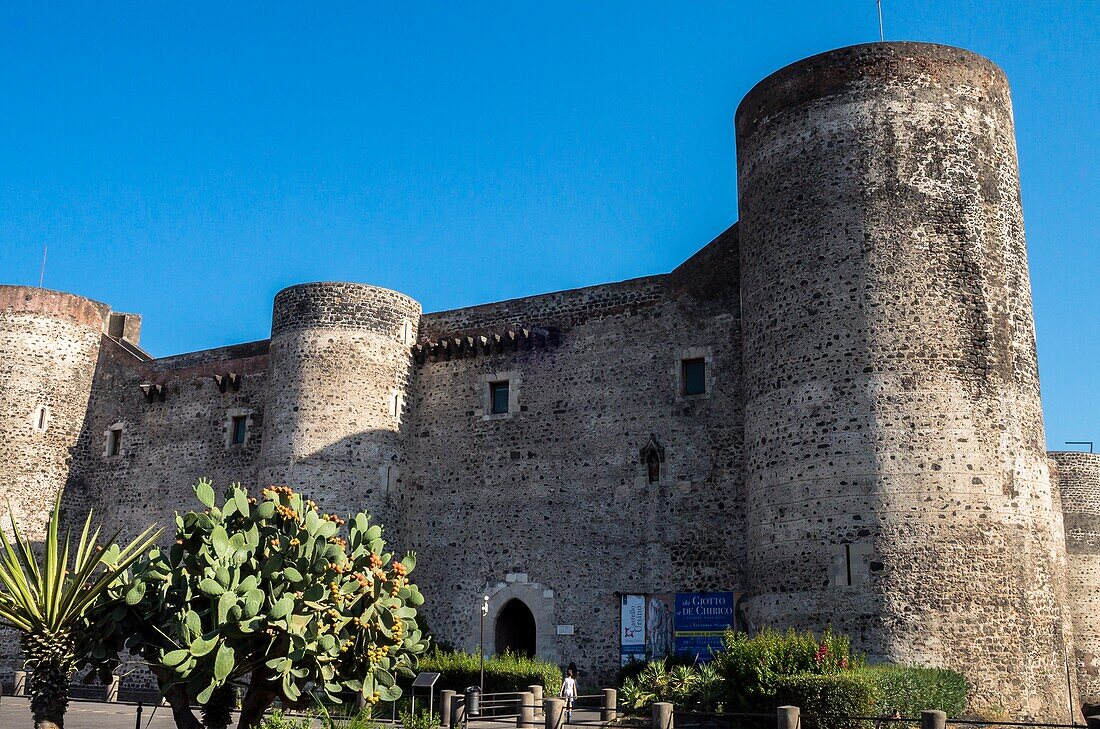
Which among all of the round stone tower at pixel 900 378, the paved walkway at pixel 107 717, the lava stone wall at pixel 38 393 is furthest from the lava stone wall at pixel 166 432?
the round stone tower at pixel 900 378

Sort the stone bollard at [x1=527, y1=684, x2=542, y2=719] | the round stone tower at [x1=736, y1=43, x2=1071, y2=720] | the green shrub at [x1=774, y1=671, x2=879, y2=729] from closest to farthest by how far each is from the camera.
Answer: the green shrub at [x1=774, y1=671, x2=879, y2=729] → the round stone tower at [x1=736, y1=43, x2=1071, y2=720] → the stone bollard at [x1=527, y1=684, x2=542, y2=719]

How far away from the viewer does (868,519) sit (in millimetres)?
16875

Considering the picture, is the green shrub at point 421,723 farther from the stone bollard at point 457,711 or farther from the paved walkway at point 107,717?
the paved walkway at point 107,717

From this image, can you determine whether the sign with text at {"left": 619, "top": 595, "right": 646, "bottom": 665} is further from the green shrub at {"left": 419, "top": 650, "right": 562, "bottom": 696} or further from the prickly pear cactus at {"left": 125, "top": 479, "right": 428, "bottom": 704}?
the prickly pear cactus at {"left": 125, "top": 479, "right": 428, "bottom": 704}

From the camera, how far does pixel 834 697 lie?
45.8 feet

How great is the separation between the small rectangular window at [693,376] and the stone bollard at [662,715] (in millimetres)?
8847

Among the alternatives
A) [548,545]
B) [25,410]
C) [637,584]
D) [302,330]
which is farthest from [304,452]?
[25,410]

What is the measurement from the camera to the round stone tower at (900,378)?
16500 millimetres

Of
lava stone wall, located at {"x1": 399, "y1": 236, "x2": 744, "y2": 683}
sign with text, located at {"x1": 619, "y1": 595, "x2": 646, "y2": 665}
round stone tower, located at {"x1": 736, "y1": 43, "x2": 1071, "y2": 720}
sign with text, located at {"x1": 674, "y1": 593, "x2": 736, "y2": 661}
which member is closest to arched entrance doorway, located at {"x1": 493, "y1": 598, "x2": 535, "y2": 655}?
lava stone wall, located at {"x1": 399, "y1": 236, "x2": 744, "y2": 683}

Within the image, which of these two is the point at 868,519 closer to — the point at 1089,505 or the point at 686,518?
the point at 686,518

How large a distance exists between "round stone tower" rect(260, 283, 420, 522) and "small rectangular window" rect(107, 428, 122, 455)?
288 inches

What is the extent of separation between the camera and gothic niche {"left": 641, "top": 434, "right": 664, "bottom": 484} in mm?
21844

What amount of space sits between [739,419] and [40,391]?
1954cm

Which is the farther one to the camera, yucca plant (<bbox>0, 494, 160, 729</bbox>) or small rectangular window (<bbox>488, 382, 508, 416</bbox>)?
small rectangular window (<bbox>488, 382, 508, 416</bbox>)
